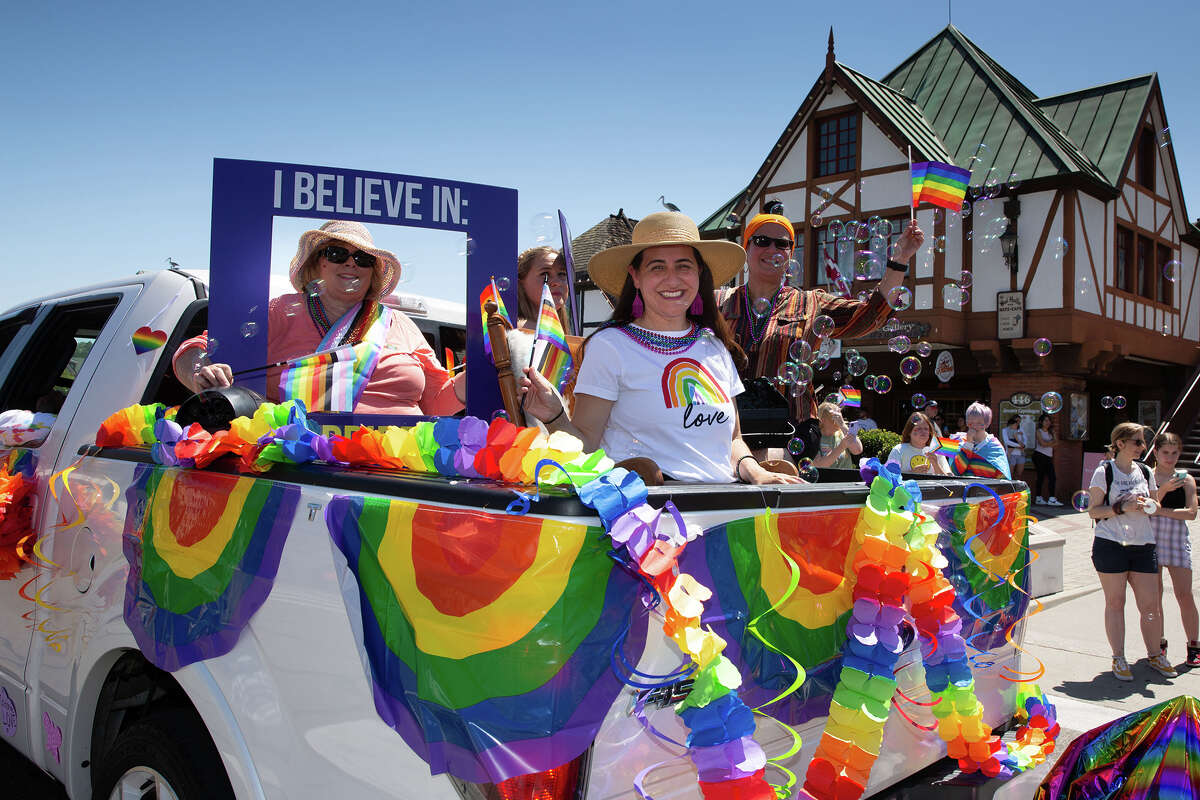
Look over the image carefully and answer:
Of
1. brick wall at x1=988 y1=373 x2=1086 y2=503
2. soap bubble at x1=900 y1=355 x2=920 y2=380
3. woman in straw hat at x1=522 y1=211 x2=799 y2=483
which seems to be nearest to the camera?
woman in straw hat at x1=522 y1=211 x2=799 y2=483

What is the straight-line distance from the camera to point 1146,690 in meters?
5.40

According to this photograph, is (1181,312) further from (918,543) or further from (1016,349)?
(918,543)

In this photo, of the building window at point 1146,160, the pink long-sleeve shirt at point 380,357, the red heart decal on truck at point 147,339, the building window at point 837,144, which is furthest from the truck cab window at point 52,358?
the building window at point 1146,160

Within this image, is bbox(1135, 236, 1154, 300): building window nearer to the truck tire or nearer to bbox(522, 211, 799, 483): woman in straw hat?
bbox(522, 211, 799, 483): woman in straw hat

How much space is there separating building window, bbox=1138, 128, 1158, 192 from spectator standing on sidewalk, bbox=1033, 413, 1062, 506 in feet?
20.9

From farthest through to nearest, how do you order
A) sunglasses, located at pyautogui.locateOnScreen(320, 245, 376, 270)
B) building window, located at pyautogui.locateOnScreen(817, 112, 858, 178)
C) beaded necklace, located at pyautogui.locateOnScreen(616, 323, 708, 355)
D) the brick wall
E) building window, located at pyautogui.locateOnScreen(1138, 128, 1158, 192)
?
building window, located at pyautogui.locateOnScreen(1138, 128, 1158, 192) < building window, located at pyautogui.locateOnScreen(817, 112, 858, 178) < the brick wall < sunglasses, located at pyautogui.locateOnScreen(320, 245, 376, 270) < beaded necklace, located at pyautogui.locateOnScreen(616, 323, 708, 355)

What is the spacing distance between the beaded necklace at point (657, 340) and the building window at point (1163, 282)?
19.9 metres

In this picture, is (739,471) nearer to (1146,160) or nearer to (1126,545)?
(1126,545)

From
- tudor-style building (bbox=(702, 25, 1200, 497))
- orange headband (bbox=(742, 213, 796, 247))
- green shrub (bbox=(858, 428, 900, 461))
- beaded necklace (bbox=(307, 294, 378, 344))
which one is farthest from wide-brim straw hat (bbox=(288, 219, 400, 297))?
tudor-style building (bbox=(702, 25, 1200, 497))

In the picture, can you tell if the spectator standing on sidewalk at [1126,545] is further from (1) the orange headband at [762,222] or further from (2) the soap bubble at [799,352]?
(1) the orange headband at [762,222]

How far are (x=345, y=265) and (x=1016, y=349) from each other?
641 inches

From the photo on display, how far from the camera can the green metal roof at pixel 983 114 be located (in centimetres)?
1656

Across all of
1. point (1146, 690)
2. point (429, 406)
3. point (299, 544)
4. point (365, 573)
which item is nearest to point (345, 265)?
point (429, 406)

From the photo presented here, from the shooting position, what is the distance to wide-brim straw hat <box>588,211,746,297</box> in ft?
9.32
